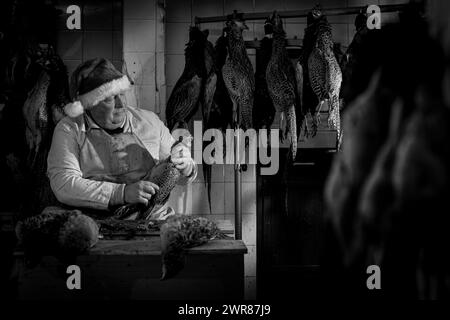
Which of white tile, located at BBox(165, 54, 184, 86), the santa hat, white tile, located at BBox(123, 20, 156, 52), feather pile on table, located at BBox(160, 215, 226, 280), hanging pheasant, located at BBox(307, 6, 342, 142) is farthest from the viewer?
white tile, located at BBox(165, 54, 184, 86)

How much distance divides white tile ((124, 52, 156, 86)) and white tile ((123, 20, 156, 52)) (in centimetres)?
4

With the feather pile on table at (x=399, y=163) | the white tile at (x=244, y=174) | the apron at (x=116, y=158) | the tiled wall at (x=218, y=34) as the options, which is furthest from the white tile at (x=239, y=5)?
the feather pile on table at (x=399, y=163)

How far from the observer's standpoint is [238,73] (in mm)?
2889

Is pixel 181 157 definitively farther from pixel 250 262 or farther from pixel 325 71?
pixel 250 262

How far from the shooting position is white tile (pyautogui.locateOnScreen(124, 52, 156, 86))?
3393 mm

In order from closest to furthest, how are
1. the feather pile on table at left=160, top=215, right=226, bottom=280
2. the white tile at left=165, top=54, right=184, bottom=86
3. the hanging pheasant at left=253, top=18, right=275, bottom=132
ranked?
the feather pile on table at left=160, top=215, right=226, bottom=280 → the hanging pheasant at left=253, top=18, right=275, bottom=132 → the white tile at left=165, top=54, right=184, bottom=86

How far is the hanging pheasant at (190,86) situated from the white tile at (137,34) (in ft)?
1.78

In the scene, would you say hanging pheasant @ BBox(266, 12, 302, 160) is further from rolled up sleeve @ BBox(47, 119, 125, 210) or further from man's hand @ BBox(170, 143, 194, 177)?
rolled up sleeve @ BBox(47, 119, 125, 210)

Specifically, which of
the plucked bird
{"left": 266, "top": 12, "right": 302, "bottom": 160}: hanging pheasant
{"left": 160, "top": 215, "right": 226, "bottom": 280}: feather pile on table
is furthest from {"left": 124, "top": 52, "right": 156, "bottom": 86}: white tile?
{"left": 160, "top": 215, "right": 226, "bottom": 280}: feather pile on table

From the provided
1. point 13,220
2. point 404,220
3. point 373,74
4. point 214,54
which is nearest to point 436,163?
point 404,220

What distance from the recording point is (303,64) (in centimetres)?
285

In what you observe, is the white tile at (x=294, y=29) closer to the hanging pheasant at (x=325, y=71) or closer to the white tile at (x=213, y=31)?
the white tile at (x=213, y=31)

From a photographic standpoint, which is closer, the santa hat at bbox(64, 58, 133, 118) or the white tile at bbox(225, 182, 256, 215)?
the santa hat at bbox(64, 58, 133, 118)

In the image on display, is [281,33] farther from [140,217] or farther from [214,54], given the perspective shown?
[140,217]
